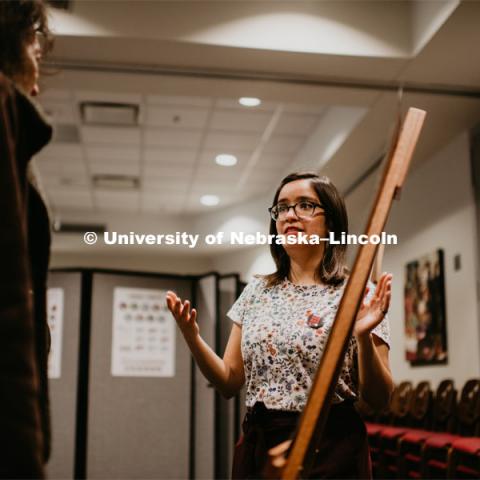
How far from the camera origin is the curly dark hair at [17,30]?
1.23 m

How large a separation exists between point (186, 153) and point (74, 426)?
4087mm

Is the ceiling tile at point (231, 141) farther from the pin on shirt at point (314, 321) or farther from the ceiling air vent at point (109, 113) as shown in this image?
the pin on shirt at point (314, 321)

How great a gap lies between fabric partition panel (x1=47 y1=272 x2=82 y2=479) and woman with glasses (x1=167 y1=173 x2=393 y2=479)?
3.48 m

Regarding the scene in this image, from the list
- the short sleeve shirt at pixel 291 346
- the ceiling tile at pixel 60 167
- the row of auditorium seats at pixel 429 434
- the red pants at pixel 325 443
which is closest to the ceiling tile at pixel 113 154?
the ceiling tile at pixel 60 167

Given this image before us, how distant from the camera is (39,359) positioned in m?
1.23

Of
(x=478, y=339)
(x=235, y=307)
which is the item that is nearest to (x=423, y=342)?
(x=478, y=339)

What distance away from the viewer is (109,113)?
7.38 metres

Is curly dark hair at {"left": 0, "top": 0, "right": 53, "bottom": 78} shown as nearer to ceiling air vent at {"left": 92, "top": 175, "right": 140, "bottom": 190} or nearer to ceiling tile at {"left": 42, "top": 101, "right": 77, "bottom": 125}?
ceiling tile at {"left": 42, "top": 101, "right": 77, "bottom": 125}

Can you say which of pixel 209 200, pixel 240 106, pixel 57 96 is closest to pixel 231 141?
pixel 240 106

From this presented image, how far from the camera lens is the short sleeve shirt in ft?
5.82

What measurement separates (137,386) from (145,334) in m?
0.40

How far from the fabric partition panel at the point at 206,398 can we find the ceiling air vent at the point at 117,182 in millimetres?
4220

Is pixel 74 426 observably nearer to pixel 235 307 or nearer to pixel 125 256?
pixel 235 307

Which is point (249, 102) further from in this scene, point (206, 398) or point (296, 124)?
point (206, 398)
